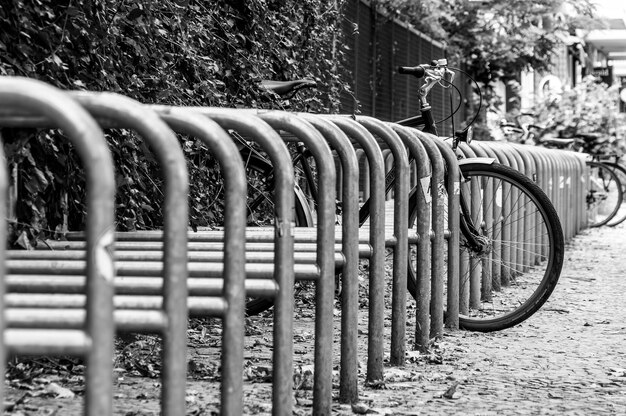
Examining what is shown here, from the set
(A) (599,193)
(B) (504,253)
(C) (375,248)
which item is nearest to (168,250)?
(C) (375,248)

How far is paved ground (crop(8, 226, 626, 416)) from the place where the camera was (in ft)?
12.9

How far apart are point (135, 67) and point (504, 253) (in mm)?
2881

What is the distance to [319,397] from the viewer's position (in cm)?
362

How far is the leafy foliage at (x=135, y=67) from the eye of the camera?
411 centimetres

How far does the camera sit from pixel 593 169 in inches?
626

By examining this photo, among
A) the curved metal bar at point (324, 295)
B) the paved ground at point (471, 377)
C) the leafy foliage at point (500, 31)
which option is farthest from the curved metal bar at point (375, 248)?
the leafy foliage at point (500, 31)

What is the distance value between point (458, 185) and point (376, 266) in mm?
1221

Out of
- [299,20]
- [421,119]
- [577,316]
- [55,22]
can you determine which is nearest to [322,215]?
[55,22]

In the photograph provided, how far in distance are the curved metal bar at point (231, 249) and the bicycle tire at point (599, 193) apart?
11511mm

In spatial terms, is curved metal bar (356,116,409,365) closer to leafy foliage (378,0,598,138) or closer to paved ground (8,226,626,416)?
paved ground (8,226,626,416)

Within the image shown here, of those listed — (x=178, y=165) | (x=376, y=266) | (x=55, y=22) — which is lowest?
(x=376, y=266)

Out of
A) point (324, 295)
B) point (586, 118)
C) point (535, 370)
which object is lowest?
point (535, 370)

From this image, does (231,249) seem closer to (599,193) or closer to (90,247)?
(90,247)

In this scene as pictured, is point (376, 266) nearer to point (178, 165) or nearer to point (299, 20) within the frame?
point (178, 165)
